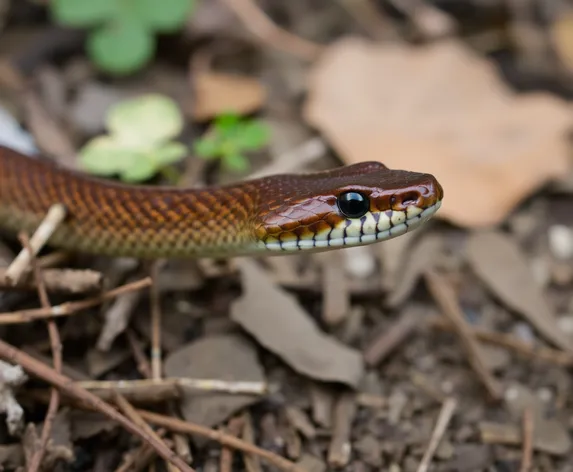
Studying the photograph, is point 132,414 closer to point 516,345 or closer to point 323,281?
point 323,281

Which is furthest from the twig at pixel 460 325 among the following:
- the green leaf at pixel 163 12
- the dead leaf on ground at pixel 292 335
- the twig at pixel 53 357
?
the green leaf at pixel 163 12

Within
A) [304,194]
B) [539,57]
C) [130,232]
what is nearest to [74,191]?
[130,232]

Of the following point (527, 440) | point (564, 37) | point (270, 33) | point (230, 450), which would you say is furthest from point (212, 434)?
point (564, 37)

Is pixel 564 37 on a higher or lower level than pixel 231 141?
higher

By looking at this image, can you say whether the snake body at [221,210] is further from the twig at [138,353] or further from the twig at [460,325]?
the twig at [460,325]

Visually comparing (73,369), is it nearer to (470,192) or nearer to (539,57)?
(470,192)
